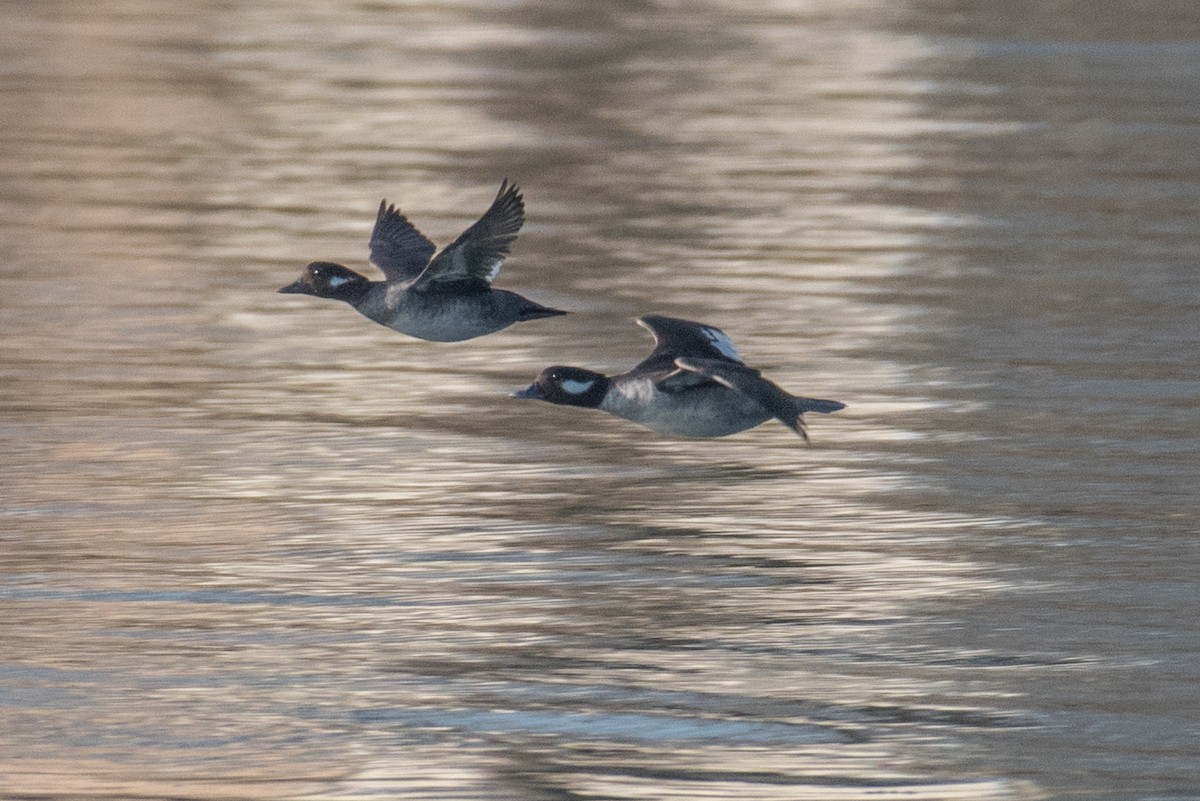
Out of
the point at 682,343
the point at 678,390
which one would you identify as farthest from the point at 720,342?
the point at 678,390

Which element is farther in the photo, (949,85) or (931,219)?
(949,85)

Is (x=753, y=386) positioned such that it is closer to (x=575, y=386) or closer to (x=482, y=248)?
(x=575, y=386)

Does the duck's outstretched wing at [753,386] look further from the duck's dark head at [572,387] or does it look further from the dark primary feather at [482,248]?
the dark primary feather at [482,248]

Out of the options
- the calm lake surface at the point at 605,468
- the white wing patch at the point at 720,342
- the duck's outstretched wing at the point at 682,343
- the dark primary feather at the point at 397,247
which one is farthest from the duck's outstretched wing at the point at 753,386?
the dark primary feather at the point at 397,247

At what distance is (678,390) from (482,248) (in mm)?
1341

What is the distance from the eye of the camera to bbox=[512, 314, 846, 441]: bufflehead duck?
37.0 ft

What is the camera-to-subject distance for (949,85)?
2948cm

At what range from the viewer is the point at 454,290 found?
12.4 m

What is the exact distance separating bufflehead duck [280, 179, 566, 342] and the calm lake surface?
1092 millimetres

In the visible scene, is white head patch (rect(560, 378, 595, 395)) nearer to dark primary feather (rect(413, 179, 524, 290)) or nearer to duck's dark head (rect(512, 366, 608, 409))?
duck's dark head (rect(512, 366, 608, 409))

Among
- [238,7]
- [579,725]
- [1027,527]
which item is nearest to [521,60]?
[238,7]

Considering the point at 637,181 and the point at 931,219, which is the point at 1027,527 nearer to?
the point at 931,219

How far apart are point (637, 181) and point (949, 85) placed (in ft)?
23.9

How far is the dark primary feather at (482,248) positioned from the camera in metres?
11.8
